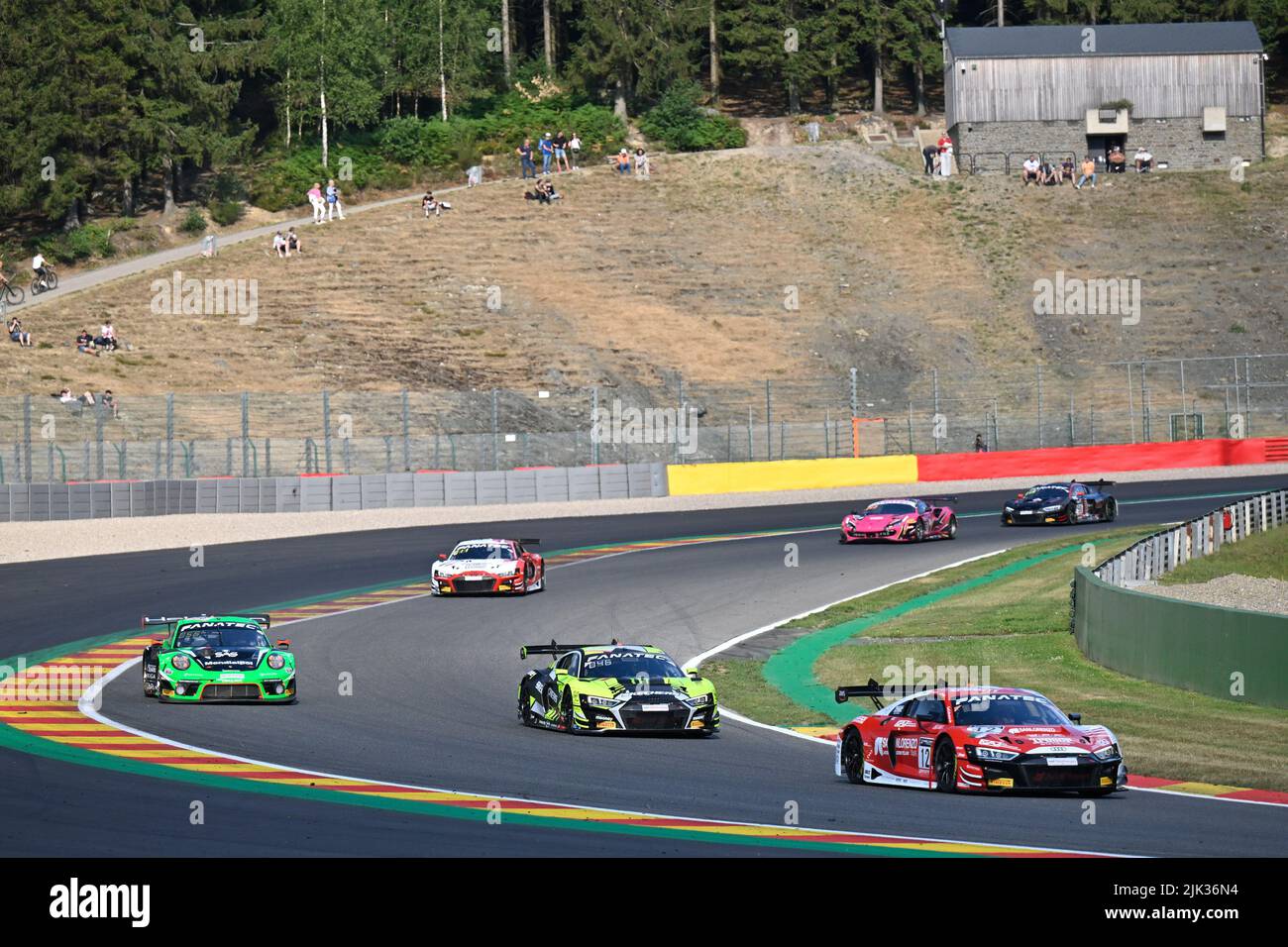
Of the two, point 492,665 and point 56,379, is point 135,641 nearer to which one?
point 492,665

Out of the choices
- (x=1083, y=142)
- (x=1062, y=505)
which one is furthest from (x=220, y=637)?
(x=1083, y=142)

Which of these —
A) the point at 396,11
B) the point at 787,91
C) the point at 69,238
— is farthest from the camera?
the point at 787,91

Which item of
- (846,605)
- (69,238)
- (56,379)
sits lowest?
(846,605)

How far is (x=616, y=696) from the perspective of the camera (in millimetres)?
21297

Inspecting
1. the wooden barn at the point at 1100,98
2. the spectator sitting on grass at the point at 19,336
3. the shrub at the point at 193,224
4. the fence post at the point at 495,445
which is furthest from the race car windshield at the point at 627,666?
the wooden barn at the point at 1100,98

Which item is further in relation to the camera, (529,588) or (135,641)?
(529,588)

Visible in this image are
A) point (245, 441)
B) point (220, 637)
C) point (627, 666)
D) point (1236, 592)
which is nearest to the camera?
point (627, 666)

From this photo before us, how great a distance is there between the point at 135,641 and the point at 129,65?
59.8 m

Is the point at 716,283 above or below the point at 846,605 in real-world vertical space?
above

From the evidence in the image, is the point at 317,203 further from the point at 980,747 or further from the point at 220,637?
the point at 980,747

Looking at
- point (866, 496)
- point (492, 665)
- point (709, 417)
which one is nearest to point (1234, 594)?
point (492, 665)

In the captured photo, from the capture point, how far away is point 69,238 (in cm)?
7856

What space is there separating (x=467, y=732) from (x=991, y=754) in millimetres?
6886

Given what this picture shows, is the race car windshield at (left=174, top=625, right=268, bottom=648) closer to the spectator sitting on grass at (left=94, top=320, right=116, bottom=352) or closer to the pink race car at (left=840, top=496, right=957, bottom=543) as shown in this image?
the pink race car at (left=840, top=496, right=957, bottom=543)
